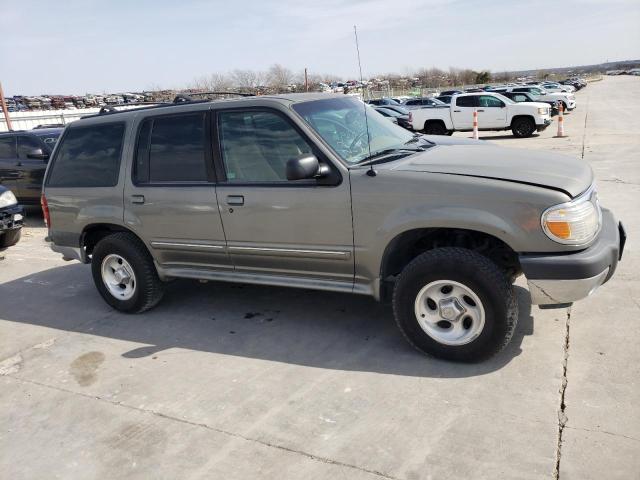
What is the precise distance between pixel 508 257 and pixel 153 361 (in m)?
2.76

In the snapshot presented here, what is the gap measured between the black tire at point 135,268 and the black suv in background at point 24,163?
227 inches

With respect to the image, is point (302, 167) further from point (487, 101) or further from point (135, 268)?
point (487, 101)

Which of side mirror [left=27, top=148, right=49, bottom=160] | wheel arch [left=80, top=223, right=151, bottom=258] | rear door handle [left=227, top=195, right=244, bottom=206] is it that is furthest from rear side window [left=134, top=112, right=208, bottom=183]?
side mirror [left=27, top=148, right=49, bottom=160]

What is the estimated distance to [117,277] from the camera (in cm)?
538

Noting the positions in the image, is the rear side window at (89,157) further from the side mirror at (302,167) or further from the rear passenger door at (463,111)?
the rear passenger door at (463,111)

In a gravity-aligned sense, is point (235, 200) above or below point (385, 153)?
below

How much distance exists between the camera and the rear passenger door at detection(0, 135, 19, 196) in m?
10.3

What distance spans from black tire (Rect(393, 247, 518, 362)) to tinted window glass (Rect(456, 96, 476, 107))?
61.0 feet

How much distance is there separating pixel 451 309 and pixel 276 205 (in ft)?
4.83

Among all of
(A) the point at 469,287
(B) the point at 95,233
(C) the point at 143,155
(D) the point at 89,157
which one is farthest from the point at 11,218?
(A) the point at 469,287

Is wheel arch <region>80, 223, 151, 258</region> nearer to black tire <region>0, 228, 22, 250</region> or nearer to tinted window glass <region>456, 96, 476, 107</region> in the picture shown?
black tire <region>0, 228, 22, 250</region>

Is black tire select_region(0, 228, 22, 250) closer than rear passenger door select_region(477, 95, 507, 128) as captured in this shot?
Yes

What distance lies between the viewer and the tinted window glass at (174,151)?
4586mm

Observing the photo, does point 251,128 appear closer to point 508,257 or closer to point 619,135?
point 508,257
